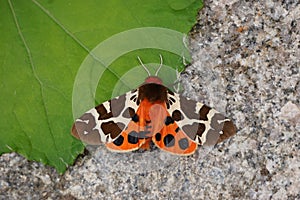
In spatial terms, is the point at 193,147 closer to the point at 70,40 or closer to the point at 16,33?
the point at 70,40

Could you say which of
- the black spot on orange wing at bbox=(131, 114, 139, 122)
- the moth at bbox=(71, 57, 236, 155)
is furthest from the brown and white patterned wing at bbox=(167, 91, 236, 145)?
the black spot on orange wing at bbox=(131, 114, 139, 122)

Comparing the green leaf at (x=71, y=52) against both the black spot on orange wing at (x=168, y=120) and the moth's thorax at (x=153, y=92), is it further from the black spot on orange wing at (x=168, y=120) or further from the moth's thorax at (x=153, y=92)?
the black spot on orange wing at (x=168, y=120)

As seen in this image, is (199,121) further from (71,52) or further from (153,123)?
(71,52)

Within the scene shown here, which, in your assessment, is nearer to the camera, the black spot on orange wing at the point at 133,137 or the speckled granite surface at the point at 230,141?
the black spot on orange wing at the point at 133,137

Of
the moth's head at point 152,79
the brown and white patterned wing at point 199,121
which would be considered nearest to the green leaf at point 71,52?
the moth's head at point 152,79

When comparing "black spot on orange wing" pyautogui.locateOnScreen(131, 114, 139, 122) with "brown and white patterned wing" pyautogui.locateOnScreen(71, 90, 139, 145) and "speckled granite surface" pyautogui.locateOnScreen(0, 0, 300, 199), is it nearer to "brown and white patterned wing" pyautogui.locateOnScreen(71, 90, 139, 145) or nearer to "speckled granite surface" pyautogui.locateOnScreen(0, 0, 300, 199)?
"brown and white patterned wing" pyautogui.locateOnScreen(71, 90, 139, 145)

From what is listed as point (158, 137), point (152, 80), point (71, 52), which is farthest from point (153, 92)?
point (71, 52)
